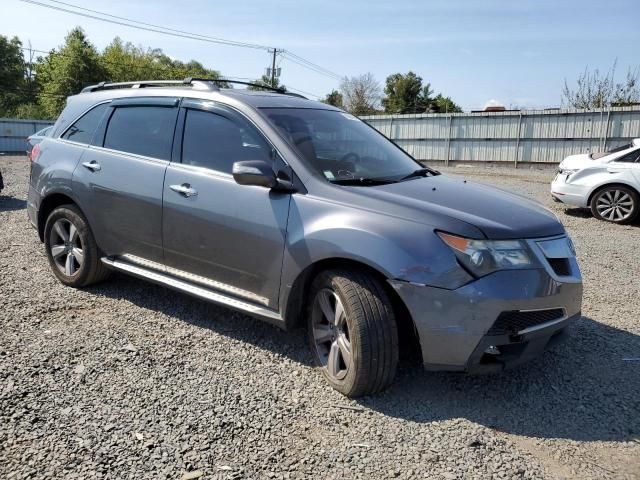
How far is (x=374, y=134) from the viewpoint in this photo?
180 inches

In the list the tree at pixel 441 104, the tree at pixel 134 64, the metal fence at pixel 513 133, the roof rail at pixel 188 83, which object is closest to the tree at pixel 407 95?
the tree at pixel 441 104

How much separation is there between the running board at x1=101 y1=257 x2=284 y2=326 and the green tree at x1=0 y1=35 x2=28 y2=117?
46.7m

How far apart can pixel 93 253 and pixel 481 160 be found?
2035 centimetres

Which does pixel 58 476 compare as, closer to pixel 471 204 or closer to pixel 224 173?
pixel 224 173

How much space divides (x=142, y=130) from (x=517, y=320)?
10.5 ft

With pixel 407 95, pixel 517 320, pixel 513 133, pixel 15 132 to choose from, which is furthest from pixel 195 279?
pixel 407 95

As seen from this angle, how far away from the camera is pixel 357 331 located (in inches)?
121

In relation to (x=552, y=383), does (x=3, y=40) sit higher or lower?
higher

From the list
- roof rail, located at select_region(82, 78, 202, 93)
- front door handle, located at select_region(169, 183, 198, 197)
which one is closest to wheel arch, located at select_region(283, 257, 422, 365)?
front door handle, located at select_region(169, 183, 198, 197)

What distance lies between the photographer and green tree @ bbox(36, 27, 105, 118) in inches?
1766

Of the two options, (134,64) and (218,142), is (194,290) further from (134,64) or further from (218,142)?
(134,64)

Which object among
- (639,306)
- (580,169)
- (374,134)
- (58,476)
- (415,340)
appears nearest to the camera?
(58,476)

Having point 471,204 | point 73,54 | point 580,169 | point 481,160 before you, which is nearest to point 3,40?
point 73,54

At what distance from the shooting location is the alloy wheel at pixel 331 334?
10.7 ft
